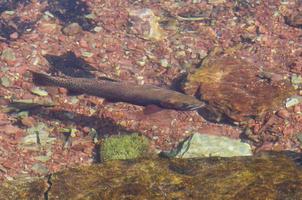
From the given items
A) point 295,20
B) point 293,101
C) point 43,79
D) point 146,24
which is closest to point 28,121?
point 43,79

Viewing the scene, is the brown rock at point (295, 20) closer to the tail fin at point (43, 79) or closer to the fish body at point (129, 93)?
the fish body at point (129, 93)

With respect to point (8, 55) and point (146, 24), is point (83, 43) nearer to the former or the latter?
point (146, 24)

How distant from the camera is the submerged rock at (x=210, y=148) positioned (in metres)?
7.65

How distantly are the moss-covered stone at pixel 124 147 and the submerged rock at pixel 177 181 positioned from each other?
14.1ft

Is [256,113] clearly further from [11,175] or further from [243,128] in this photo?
[11,175]

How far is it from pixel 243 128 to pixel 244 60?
2726 millimetres

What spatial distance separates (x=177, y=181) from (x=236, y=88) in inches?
256

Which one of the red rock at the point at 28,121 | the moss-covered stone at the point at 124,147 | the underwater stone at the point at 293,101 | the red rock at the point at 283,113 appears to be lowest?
the red rock at the point at 28,121

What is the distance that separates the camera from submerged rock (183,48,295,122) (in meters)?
9.19

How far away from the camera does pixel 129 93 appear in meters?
8.32

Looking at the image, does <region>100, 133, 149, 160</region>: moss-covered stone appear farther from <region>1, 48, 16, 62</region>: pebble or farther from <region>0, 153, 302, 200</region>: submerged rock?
<region>1, 48, 16, 62</region>: pebble

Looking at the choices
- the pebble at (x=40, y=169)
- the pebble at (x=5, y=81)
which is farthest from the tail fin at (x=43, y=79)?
the pebble at (x=5, y=81)

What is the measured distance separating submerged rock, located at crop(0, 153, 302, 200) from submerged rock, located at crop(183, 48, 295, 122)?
5.43 metres

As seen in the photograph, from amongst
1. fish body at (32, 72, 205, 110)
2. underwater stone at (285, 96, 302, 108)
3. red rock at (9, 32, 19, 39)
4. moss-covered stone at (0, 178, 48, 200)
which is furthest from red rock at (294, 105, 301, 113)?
red rock at (9, 32, 19, 39)
